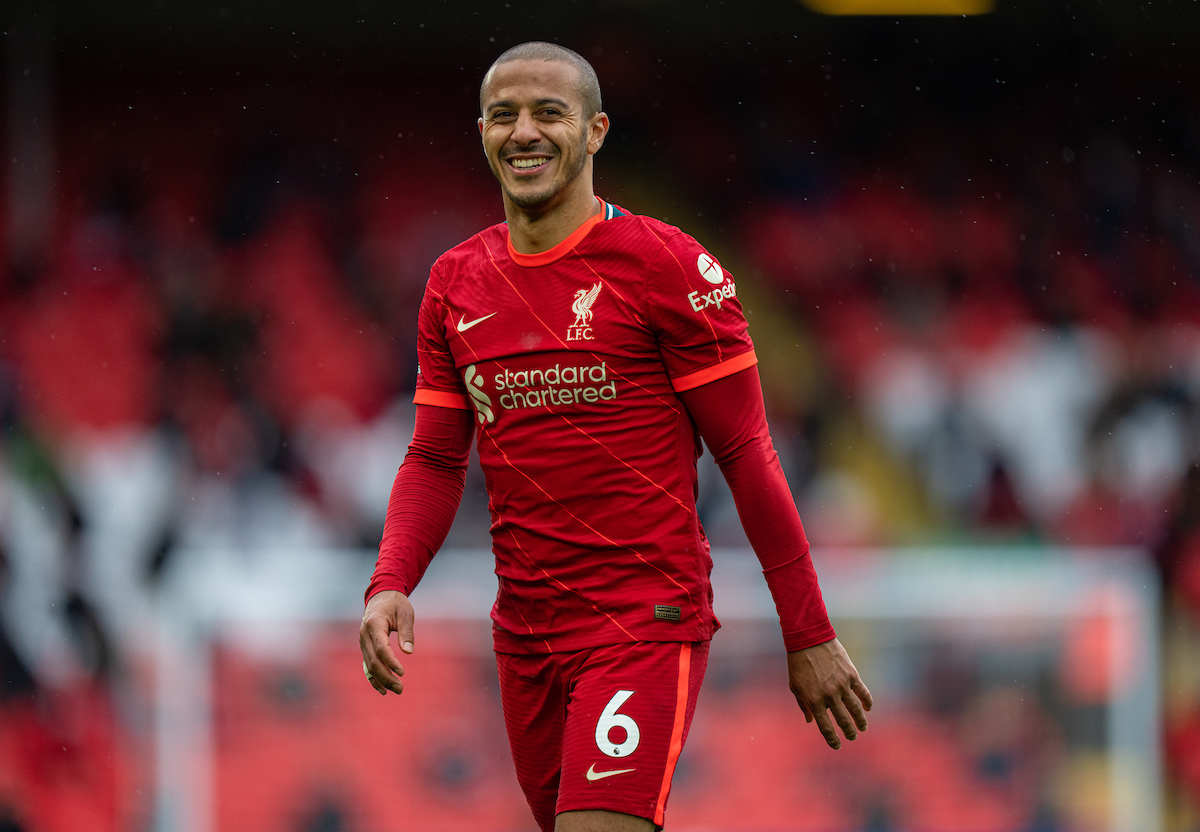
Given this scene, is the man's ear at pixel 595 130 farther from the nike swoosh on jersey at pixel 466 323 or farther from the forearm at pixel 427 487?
the forearm at pixel 427 487

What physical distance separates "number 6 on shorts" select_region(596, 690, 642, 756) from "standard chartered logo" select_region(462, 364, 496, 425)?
22.8 inches

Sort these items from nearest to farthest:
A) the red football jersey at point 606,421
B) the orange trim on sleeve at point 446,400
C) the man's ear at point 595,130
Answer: the red football jersey at point 606,421 → the man's ear at point 595,130 → the orange trim on sleeve at point 446,400

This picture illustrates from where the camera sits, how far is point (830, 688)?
2.43m

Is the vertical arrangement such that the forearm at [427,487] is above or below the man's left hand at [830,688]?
above

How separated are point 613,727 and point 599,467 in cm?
46

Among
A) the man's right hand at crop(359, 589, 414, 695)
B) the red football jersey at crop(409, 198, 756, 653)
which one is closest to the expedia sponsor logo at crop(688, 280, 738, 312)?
the red football jersey at crop(409, 198, 756, 653)

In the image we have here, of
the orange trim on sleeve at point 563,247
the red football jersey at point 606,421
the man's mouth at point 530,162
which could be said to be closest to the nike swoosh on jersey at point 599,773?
the red football jersey at point 606,421

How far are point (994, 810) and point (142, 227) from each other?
580cm

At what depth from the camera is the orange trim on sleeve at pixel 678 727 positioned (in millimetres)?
2389

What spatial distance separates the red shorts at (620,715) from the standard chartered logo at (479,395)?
1.50ft

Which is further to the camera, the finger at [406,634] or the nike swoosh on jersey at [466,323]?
the nike swoosh on jersey at [466,323]

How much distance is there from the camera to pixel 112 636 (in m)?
7.45

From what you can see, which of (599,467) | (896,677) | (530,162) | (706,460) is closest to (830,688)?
(599,467)

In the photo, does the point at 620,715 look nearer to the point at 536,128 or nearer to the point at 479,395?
the point at 479,395
